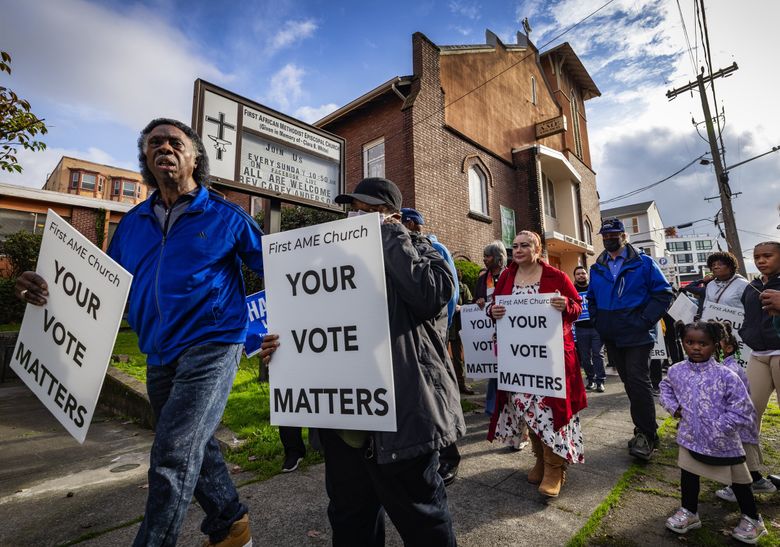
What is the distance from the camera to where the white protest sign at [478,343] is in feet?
14.9

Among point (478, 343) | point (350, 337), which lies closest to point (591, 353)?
point (478, 343)

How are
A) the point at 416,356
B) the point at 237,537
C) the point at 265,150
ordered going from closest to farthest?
the point at 416,356 → the point at 237,537 → the point at 265,150

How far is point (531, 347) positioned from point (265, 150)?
4186 millimetres

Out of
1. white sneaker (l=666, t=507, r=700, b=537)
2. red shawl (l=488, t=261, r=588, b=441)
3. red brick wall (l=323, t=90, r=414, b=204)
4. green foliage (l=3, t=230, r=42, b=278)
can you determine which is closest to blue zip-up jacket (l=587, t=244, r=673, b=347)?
red shawl (l=488, t=261, r=588, b=441)

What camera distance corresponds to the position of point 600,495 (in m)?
2.73

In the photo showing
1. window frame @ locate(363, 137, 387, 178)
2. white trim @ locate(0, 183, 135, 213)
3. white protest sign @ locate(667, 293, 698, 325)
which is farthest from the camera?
white trim @ locate(0, 183, 135, 213)

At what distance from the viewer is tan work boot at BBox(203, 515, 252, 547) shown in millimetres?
1993

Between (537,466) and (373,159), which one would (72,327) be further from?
(373,159)

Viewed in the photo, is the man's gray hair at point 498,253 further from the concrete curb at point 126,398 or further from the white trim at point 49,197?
the white trim at point 49,197

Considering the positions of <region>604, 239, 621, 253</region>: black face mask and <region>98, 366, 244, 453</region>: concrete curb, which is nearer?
<region>604, 239, 621, 253</region>: black face mask

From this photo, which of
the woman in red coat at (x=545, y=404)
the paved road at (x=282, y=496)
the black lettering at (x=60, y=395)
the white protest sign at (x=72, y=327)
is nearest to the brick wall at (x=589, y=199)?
the paved road at (x=282, y=496)

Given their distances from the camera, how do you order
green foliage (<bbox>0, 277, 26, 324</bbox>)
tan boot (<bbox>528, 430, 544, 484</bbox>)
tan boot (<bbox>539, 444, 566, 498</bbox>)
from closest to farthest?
tan boot (<bbox>539, 444, 566, 498</bbox>), tan boot (<bbox>528, 430, 544, 484</bbox>), green foliage (<bbox>0, 277, 26, 324</bbox>)

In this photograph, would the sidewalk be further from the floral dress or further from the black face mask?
the black face mask

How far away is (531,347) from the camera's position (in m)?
3.13
